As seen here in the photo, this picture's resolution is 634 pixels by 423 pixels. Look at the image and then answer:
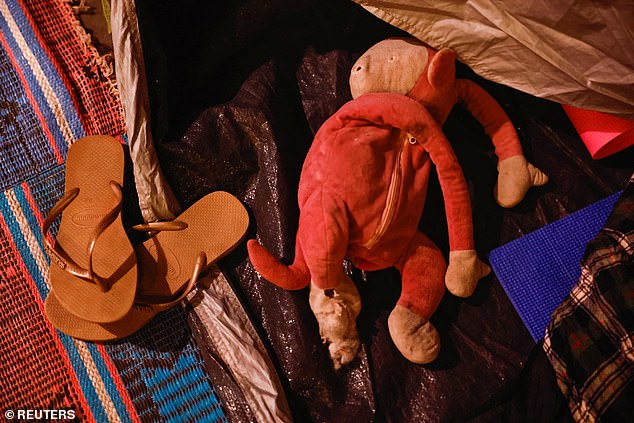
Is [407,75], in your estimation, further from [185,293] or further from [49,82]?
[49,82]

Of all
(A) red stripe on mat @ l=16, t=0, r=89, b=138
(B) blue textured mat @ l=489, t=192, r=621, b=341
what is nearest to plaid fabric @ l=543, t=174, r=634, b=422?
(B) blue textured mat @ l=489, t=192, r=621, b=341

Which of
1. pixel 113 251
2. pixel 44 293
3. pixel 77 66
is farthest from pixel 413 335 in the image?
pixel 77 66

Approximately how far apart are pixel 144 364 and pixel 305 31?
0.73m

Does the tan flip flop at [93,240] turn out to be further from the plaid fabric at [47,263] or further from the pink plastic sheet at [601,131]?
the pink plastic sheet at [601,131]

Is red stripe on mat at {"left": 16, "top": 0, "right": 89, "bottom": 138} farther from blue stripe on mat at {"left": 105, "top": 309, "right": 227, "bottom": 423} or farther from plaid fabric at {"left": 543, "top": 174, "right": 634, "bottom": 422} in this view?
plaid fabric at {"left": 543, "top": 174, "right": 634, "bottom": 422}

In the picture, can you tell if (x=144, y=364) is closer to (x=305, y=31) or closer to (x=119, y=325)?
(x=119, y=325)

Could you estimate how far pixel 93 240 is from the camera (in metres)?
0.90

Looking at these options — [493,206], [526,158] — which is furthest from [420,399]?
[526,158]

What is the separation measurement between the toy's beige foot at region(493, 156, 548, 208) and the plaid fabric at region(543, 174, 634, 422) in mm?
145

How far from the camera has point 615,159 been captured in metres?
1.06

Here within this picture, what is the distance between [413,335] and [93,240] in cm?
56

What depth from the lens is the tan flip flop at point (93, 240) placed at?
92 centimetres

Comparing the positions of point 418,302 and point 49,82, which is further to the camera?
point 49,82

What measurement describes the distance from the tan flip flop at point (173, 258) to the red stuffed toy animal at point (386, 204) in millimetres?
118
